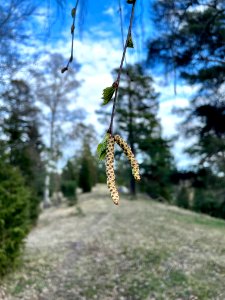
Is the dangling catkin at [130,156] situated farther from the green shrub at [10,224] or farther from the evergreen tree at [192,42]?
the green shrub at [10,224]

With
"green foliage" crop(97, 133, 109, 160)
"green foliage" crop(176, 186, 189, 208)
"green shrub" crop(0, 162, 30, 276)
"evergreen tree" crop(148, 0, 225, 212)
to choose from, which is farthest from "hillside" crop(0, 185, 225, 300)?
"green foliage" crop(176, 186, 189, 208)

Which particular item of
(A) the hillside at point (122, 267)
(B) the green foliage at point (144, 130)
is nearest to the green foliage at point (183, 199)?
(B) the green foliage at point (144, 130)

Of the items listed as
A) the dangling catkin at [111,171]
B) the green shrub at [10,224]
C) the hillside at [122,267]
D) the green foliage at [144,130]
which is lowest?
the hillside at [122,267]

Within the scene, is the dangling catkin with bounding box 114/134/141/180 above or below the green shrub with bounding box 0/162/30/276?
above

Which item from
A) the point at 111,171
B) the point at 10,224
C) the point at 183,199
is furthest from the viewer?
the point at 183,199

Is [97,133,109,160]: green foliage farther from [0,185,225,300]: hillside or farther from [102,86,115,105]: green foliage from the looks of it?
[0,185,225,300]: hillside

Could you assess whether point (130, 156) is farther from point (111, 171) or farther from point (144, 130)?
point (144, 130)

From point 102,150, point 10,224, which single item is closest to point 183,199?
point 10,224

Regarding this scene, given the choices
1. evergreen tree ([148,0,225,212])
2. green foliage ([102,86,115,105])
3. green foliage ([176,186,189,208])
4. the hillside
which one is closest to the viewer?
green foliage ([102,86,115,105])
